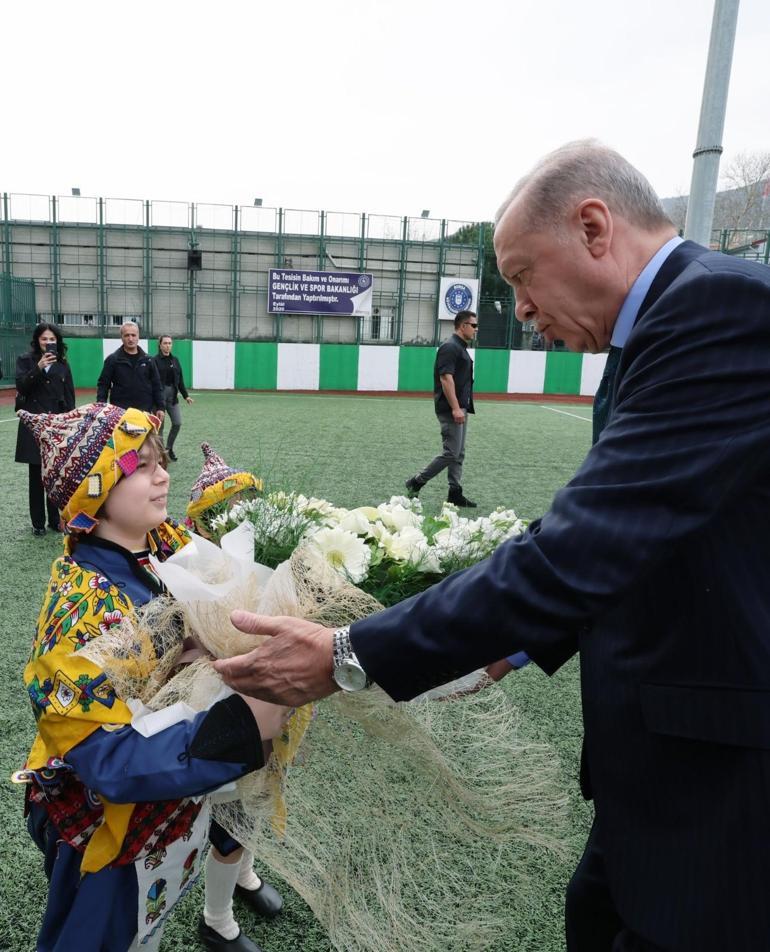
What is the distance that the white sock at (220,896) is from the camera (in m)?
2.05

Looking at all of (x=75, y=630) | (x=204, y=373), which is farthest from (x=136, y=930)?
(x=204, y=373)

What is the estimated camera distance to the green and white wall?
2588 cm

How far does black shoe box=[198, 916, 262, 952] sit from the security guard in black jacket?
23.2 ft

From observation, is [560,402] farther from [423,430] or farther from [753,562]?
A: [753,562]

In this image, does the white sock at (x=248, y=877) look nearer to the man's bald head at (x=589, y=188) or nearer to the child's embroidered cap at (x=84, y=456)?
the child's embroidered cap at (x=84, y=456)

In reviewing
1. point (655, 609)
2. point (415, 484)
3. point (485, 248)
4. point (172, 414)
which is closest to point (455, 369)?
point (415, 484)

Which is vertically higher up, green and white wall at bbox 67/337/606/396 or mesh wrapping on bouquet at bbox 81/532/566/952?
mesh wrapping on bouquet at bbox 81/532/566/952

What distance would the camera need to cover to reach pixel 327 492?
327 inches

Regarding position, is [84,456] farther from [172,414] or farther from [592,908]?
[172,414]

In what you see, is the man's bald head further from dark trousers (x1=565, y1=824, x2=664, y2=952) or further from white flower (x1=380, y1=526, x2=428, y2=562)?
dark trousers (x1=565, y1=824, x2=664, y2=952)

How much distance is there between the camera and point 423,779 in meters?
1.53

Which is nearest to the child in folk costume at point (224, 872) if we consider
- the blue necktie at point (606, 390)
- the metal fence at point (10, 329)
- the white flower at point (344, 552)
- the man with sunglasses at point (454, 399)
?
the white flower at point (344, 552)

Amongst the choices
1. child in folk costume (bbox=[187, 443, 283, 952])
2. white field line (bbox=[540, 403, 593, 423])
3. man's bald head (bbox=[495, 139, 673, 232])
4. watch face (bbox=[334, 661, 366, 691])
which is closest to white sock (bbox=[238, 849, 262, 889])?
child in folk costume (bbox=[187, 443, 283, 952])

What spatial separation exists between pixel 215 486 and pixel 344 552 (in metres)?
0.87
